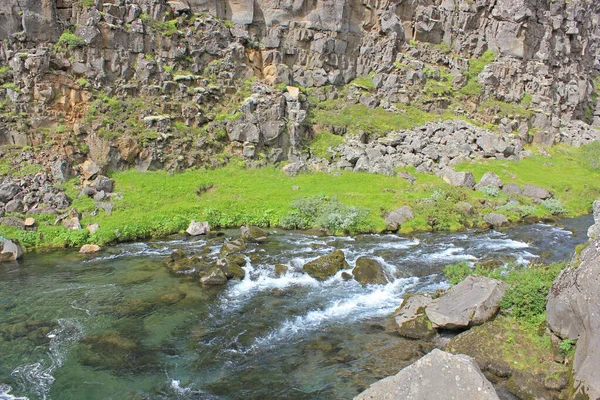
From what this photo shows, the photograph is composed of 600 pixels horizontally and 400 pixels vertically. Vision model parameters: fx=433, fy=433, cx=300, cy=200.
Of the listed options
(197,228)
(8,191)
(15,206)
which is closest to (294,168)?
(197,228)

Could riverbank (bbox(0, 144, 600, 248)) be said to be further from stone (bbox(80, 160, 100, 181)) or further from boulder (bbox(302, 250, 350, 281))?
boulder (bbox(302, 250, 350, 281))

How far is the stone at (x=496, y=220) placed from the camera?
30.5 m

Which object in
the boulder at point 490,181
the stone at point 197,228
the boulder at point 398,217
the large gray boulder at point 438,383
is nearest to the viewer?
the large gray boulder at point 438,383

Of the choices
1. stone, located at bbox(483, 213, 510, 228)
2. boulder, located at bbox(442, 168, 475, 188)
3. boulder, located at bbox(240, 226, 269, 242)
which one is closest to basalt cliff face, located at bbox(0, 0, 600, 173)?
boulder, located at bbox(442, 168, 475, 188)

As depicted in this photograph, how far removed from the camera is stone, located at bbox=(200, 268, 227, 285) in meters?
19.8

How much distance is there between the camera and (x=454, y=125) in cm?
4731

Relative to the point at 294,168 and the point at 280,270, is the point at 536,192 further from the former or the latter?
the point at 280,270

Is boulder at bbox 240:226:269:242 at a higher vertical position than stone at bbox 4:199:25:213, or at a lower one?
lower

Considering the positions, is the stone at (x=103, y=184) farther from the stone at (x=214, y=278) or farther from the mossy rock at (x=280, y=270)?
the mossy rock at (x=280, y=270)

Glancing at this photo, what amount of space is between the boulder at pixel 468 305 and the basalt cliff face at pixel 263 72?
2628cm

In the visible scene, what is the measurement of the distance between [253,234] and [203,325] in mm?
11376

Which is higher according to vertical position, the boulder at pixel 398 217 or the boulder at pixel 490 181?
the boulder at pixel 490 181

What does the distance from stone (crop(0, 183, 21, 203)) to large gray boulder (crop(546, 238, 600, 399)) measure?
30.3 m

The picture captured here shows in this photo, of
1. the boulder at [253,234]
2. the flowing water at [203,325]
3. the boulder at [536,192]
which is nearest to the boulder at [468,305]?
the flowing water at [203,325]
